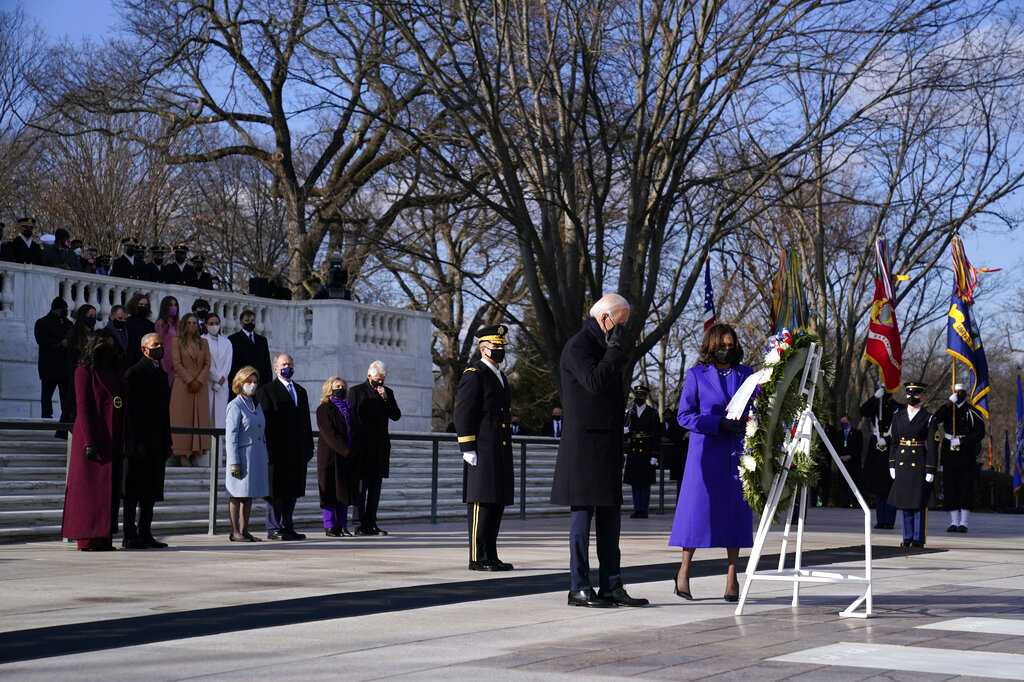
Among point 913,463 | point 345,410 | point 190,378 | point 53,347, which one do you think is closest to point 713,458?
point 345,410

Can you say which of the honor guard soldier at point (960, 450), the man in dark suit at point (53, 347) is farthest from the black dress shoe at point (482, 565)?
the honor guard soldier at point (960, 450)

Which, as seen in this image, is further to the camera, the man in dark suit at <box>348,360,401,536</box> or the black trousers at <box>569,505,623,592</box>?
the man in dark suit at <box>348,360,401,536</box>

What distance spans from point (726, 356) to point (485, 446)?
3094mm

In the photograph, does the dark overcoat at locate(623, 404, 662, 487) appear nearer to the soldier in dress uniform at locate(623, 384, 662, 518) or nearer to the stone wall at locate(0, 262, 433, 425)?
the soldier in dress uniform at locate(623, 384, 662, 518)

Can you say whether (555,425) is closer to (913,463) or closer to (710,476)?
(913,463)

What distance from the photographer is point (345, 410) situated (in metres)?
16.0

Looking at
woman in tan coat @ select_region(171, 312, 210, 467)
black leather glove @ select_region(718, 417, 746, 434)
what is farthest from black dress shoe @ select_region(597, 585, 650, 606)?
woman in tan coat @ select_region(171, 312, 210, 467)

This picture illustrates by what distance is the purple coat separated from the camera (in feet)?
30.9

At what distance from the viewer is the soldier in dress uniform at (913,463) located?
53.7 ft

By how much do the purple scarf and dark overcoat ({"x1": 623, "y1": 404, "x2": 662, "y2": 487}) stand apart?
6.69 m

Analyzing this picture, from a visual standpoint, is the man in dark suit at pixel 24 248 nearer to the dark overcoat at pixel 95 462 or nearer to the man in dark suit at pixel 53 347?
the man in dark suit at pixel 53 347

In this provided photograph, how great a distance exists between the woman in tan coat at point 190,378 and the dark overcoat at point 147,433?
17.8ft

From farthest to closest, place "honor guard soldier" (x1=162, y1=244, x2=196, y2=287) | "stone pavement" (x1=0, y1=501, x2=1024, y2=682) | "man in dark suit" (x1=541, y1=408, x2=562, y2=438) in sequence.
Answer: "man in dark suit" (x1=541, y1=408, x2=562, y2=438), "honor guard soldier" (x1=162, y1=244, x2=196, y2=287), "stone pavement" (x1=0, y1=501, x2=1024, y2=682)

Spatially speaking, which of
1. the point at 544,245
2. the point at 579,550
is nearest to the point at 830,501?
the point at 544,245
